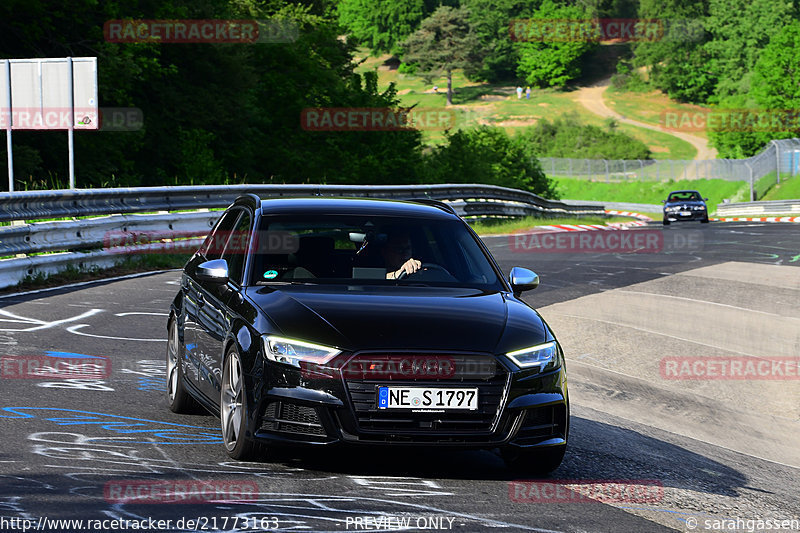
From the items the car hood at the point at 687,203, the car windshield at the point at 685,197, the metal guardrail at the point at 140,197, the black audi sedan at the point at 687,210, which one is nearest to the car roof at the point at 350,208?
the metal guardrail at the point at 140,197

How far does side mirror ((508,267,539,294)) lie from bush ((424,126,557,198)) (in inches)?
1631

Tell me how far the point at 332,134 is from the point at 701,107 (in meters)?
105

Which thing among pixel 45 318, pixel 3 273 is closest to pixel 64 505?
pixel 45 318

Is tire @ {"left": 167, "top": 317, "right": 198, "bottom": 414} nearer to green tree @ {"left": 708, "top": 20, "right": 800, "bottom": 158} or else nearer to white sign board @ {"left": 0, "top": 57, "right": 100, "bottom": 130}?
white sign board @ {"left": 0, "top": 57, "right": 100, "bottom": 130}

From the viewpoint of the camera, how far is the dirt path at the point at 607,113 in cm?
12619

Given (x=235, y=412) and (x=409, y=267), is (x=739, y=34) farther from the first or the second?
(x=235, y=412)

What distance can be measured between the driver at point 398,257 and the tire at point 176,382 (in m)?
1.71

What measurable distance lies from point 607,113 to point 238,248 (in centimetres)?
14250

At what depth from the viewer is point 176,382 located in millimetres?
8219

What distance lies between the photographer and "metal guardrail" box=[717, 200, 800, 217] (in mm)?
56531

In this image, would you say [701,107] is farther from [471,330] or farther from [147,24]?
[471,330]

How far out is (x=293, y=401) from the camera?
20.2 ft

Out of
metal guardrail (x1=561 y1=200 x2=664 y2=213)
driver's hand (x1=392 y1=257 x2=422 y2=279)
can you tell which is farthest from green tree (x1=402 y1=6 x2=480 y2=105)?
driver's hand (x1=392 y1=257 x2=422 y2=279)

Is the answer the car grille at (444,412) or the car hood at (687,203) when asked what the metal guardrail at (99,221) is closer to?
the car grille at (444,412)
